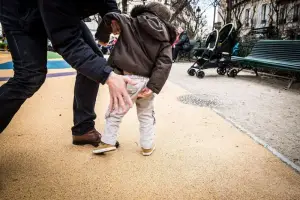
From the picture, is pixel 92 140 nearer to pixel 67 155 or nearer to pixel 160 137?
pixel 67 155

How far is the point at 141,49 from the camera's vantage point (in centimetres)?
209

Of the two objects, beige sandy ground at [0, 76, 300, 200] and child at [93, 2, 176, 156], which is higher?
child at [93, 2, 176, 156]

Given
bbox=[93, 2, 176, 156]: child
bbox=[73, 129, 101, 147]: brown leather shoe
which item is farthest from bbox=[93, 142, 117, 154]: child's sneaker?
bbox=[73, 129, 101, 147]: brown leather shoe

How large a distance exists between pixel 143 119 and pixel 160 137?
21.1 inches

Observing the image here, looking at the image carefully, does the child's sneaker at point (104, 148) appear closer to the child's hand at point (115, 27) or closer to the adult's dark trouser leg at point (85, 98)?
the adult's dark trouser leg at point (85, 98)

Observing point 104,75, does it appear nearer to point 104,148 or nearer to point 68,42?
point 68,42

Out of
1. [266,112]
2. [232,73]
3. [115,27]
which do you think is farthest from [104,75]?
[232,73]

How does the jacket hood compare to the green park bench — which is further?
the green park bench

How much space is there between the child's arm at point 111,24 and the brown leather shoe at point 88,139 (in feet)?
3.00

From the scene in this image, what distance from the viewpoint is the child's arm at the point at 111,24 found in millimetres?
1947

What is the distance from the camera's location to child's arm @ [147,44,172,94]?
6.63ft

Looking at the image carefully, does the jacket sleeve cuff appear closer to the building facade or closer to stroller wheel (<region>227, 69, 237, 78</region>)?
stroller wheel (<region>227, 69, 237, 78</region>)

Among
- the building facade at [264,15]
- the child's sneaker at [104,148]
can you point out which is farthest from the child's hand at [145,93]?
the building facade at [264,15]

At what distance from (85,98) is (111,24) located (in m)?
0.71
